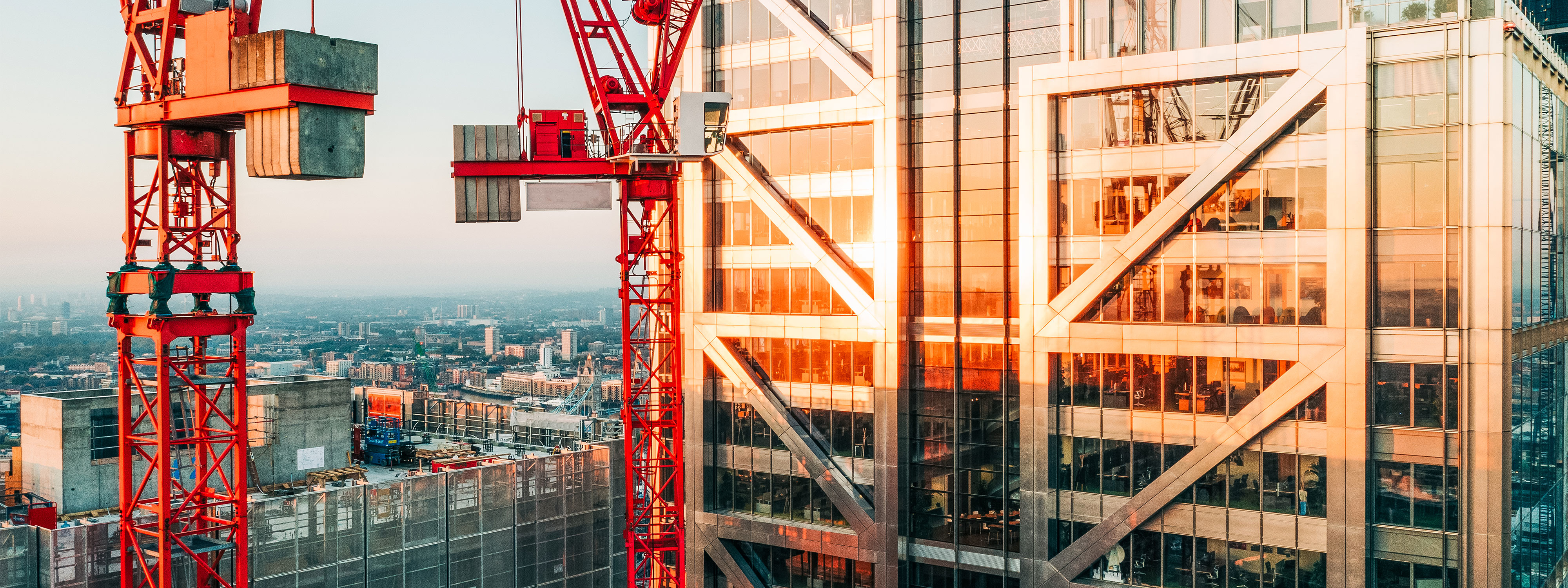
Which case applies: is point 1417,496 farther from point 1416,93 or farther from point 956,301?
point 956,301

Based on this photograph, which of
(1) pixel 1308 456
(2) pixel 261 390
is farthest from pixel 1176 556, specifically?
(2) pixel 261 390

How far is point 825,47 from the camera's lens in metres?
48.2

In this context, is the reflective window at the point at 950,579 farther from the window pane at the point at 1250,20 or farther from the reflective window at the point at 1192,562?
the window pane at the point at 1250,20

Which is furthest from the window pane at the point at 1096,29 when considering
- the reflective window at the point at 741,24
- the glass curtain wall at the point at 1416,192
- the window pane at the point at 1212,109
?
the reflective window at the point at 741,24

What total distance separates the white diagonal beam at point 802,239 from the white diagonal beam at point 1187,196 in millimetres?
8205

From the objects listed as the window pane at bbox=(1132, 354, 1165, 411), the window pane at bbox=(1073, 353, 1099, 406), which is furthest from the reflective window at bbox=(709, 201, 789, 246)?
the window pane at bbox=(1132, 354, 1165, 411)

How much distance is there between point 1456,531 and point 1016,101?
22438 mm

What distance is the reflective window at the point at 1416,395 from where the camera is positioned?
36531 millimetres

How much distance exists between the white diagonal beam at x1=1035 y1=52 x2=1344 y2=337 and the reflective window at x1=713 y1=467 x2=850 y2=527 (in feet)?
43.7

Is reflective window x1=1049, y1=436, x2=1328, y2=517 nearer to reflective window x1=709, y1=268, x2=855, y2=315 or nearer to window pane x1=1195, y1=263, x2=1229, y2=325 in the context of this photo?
window pane x1=1195, y1=263, x2=1229, y2=325

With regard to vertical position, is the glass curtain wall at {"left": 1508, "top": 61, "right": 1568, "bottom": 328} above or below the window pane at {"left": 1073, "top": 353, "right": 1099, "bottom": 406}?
above

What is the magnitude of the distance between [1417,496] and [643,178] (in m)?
33.1

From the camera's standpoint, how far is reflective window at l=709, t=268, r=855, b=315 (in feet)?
161

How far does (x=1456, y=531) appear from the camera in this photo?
120 feet
